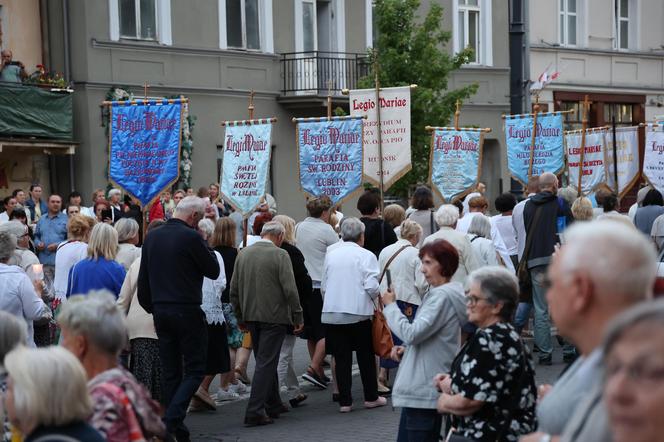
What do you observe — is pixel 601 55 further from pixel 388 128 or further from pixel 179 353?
pixel 179 353

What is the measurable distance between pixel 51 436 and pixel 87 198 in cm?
1985

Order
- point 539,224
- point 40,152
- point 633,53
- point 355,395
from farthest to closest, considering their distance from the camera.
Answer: point 633,53 < point 40,152 < point 539,224 < point 355,395

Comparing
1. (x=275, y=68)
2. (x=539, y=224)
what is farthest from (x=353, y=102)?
(x=275, y=68)

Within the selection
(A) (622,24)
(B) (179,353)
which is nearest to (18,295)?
(B) (179,353)

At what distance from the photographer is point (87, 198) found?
76.9 ft

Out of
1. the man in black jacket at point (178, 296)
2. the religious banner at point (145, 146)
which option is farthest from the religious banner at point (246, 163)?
the man in black jacket at point (178, 296)

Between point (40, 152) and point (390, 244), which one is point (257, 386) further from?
point (40, 152)

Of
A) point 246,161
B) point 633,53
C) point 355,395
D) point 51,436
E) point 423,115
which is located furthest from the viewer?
point 633,53

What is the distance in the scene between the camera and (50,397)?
4051mm

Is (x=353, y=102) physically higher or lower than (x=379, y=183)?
higher

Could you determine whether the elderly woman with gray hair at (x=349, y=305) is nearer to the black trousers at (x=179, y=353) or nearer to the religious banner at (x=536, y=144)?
the black trousers at (x=179, y=353)

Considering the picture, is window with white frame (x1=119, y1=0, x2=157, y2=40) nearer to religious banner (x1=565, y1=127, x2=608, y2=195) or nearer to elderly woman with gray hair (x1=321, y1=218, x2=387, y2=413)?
religious banner (x1=565, y1=127, x2=608, y2=195)

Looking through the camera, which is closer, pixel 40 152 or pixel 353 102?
pixel 353 102

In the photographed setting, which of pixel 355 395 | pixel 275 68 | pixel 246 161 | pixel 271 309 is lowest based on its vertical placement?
pixel 355 395
